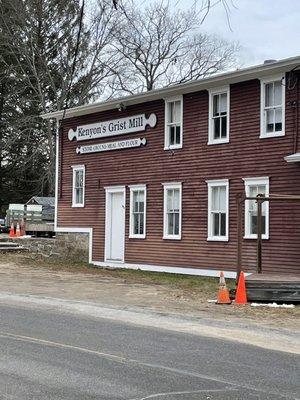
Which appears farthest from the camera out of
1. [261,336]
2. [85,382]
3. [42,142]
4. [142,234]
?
[42,142]

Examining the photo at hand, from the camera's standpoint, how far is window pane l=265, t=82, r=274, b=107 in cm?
1934

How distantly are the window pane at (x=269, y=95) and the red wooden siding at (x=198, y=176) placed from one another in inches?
10.9

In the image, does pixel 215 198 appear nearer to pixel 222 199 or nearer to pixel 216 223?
pixel 222 199

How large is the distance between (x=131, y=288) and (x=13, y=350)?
9.31m

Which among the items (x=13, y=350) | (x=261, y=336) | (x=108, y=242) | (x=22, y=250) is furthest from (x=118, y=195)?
(x=13, y=350)

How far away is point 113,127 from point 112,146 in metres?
0.76

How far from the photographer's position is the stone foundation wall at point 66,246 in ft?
85.3

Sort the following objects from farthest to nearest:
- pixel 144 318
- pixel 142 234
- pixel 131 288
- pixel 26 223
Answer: pixel 26 223 → pixel 142 234 → pixel 131 288 → pixel 144 318

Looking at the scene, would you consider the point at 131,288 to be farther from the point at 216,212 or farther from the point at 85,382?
the point at 85,382

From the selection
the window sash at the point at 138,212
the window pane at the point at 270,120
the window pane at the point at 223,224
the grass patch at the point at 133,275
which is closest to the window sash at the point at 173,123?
the window sash at the point at 138,212

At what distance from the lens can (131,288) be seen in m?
17.5

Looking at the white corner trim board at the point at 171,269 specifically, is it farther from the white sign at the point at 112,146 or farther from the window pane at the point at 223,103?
the window pane at the point at 223,103

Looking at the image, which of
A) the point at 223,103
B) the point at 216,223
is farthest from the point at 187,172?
the point at 223,103

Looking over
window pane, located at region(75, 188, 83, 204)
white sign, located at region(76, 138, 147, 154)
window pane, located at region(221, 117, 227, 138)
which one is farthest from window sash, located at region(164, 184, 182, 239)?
window pane, located at region(75, 188, 83, 204)
